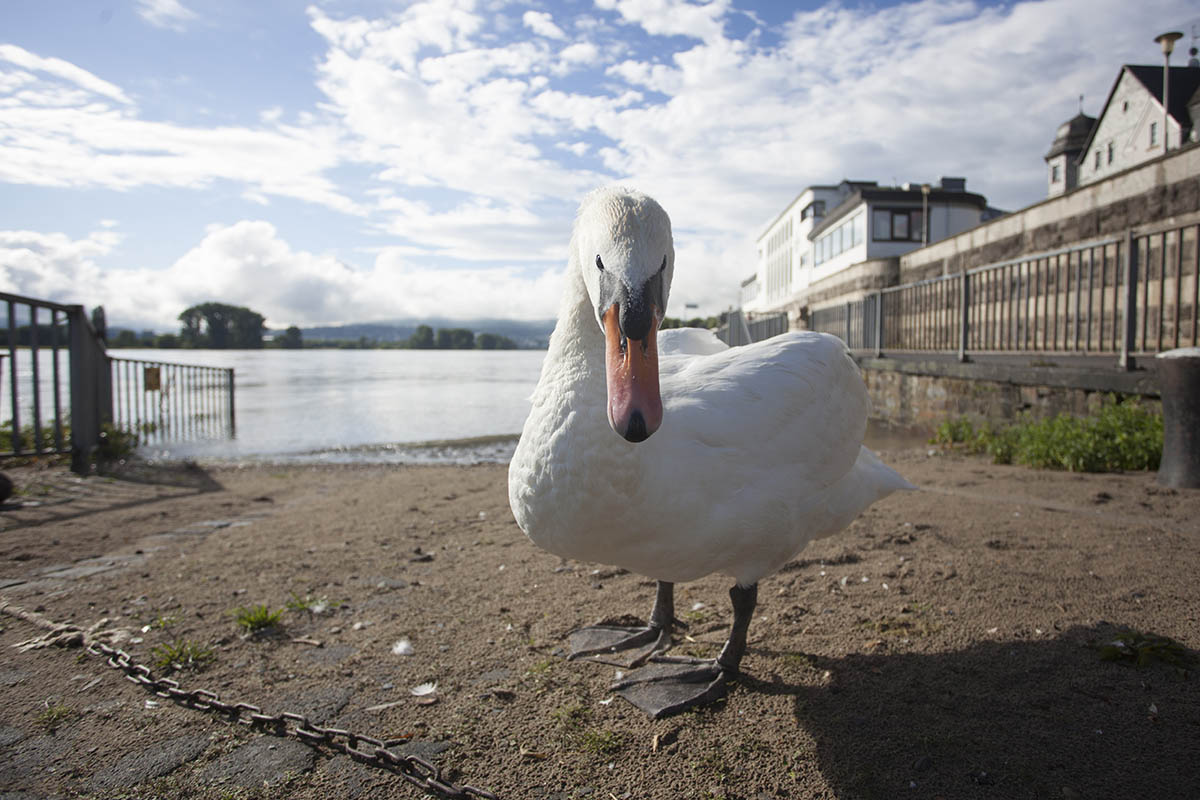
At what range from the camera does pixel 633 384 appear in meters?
1.76

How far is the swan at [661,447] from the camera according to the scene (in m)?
1.88

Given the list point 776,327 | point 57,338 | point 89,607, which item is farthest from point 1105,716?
point 776,327

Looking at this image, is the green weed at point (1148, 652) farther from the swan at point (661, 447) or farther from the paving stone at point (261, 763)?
the paving stone at point (261, 763)

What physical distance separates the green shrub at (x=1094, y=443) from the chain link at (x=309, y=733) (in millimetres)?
6276

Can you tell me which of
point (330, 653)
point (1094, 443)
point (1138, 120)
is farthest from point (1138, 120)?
point (330, 653)

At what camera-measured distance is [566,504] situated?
6.98ft

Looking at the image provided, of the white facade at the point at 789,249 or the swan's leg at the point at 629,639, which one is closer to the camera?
the swan's leg at the point at 629,639

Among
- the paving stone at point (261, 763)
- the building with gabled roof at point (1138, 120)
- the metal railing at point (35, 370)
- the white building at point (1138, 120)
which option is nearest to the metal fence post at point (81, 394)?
the metal railing at point (35, 370)

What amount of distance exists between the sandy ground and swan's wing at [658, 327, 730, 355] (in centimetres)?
140

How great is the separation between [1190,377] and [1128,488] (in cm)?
96

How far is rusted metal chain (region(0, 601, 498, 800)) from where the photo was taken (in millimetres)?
2035

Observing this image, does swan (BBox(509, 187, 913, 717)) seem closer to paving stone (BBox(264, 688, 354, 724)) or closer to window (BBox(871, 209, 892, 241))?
paving stone (BBox(264, 688, 354, 724))

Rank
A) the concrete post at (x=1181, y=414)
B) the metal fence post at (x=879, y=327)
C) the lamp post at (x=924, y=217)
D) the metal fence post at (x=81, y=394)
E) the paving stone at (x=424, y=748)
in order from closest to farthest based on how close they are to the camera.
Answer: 1. the paving stone at (x=424, y=748)
2. the concrete post at (x=1181, y=414)
3. the metal fence post at (x=81, y=394)
4. the metal fence post at (x=879, y=327)
5. the lamp post at (x=924, y=217)

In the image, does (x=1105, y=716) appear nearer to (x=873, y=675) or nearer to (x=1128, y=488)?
(x=873, y=675)
